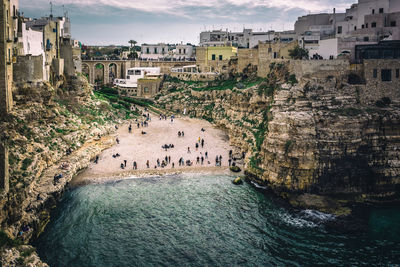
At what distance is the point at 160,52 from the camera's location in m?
83.8

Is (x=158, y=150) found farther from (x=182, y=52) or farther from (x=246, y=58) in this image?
(x=182, y=52)

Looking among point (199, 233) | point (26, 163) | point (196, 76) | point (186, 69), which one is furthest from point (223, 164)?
point (186, 69)

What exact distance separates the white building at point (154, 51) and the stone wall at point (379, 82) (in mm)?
55089

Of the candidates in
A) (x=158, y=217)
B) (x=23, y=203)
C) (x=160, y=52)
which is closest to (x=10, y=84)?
(x=23, y=203)

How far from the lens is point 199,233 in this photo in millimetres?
25766

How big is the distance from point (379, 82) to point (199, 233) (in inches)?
926

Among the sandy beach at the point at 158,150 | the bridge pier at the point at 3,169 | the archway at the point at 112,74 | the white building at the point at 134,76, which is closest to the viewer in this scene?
the bridge pier at the point at 3,169

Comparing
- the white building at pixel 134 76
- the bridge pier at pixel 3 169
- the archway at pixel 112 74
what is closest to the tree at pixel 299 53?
the white building at pixel 134 76

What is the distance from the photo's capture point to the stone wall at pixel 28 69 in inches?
1351

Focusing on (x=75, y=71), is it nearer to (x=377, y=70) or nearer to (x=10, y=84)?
(x=10, y=84)

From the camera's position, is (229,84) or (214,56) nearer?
(229,84)

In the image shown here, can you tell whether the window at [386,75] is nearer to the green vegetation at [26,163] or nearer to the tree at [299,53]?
the tree at [299,53]

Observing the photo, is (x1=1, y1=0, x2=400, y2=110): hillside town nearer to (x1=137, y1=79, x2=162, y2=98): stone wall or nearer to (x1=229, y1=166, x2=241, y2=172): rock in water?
(x1=137, y1=79, x2=162, y2=98): stone wall

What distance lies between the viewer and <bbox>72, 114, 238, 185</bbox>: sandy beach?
3692cm
